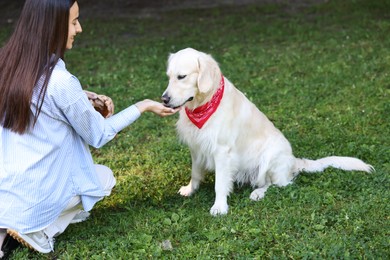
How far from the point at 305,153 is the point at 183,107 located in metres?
1.65

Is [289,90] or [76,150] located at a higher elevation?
[76,150]

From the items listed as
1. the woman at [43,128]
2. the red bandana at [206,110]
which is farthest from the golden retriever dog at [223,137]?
the woman at [43,128]

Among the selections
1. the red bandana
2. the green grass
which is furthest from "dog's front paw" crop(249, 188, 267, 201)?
the red bandana

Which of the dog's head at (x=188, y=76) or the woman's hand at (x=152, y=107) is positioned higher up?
the dog's head at (x=188, y=76)

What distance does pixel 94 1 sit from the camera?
14914mm

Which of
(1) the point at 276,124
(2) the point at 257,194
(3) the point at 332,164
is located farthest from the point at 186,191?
(1) the point at 276,124

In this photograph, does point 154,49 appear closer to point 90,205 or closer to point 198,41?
point 198,41

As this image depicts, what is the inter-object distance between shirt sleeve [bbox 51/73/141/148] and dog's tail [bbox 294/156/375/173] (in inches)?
70.8

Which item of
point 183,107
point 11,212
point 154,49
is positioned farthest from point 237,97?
point 154,49

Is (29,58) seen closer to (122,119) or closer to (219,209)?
(122,119)

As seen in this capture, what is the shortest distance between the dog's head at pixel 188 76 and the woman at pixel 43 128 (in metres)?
0.51

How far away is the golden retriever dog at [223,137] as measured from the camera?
4.69 meters

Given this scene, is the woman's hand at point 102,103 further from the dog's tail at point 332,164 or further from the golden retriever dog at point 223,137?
the dog's tail at point 332,164

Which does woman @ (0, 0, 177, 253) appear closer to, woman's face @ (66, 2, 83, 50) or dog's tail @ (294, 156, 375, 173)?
woman's face @ (66, 2, 83, 50)
